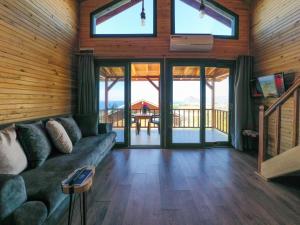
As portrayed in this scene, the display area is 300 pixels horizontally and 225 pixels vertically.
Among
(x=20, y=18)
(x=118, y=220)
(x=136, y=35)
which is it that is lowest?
(x=118, y=220)

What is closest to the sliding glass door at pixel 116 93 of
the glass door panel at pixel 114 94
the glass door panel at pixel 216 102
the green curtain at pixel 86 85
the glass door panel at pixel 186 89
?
the glass door panel at pixel 114 94

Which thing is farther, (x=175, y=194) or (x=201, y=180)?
(x=201, y=180)

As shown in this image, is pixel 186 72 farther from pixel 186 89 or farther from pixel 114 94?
pixel 114 94

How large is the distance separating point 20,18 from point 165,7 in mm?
3273

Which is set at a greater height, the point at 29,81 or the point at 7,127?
the point at 29,81

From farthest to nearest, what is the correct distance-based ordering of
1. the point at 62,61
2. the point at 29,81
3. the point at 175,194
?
the point at 62,61 → the point at 29,81 → the point at 175,194

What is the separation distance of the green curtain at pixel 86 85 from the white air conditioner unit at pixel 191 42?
1.93 m

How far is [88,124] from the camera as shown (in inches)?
171

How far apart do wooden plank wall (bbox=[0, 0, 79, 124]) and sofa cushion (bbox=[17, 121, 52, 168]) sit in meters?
0.35

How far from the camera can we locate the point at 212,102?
209 inches

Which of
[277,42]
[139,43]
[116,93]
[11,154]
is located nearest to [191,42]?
[139,43]

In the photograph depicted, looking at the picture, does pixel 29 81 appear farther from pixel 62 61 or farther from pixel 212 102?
pixel 212 102

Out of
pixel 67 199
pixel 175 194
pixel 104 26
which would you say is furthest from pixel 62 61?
pixel 175 194

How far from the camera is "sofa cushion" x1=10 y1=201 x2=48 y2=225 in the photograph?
1446 mm
